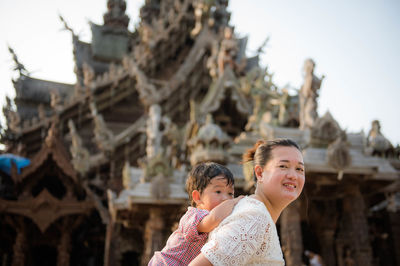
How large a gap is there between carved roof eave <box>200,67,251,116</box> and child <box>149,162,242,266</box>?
6686 mm

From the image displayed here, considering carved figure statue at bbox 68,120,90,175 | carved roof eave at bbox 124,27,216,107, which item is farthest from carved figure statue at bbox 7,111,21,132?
carved roof eave at bbox 124,27,216,107

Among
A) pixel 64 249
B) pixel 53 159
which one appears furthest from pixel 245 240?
pixel 53 159

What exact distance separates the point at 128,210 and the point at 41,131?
5755mm

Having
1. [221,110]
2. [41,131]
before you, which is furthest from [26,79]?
[221,110]

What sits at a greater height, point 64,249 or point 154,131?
point 154,131

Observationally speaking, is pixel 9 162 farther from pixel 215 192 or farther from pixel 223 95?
pixel 215 192

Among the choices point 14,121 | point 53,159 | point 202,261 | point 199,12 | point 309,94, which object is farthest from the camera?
point 199,12

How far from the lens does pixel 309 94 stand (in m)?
6.37

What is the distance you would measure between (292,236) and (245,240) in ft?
14.7

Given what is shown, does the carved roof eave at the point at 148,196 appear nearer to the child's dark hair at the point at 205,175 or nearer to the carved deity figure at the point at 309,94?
the carved deity figure at the point at 309,94

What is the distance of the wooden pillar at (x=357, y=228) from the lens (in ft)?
18.0

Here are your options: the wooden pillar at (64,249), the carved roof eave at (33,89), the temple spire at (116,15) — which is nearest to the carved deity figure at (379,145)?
the wooden pillar at (64,249)

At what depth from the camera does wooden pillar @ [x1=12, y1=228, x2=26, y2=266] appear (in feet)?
31.5

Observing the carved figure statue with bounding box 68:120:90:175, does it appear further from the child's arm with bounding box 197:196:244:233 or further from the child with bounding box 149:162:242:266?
the child's arm with bounding box 197:196:244:233
